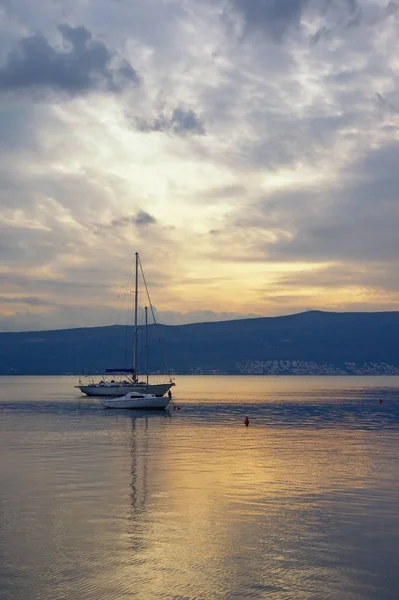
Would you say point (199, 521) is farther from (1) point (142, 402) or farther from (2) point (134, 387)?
(2) point (134, 387)

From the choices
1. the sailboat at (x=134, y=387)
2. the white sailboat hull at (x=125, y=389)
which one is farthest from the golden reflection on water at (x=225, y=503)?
the white sailboat hull at (x=125, y=389)

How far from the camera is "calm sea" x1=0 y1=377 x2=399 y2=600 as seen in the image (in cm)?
2138

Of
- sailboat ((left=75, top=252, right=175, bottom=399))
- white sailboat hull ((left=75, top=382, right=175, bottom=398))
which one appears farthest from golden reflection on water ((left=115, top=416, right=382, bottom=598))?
white sailboat hull ((left=75, top=382, right=175, bottom=398))

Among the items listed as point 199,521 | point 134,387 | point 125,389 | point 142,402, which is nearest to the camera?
point 199,521

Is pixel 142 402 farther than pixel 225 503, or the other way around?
pixel 142 402

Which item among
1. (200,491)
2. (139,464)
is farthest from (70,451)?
(200,491)

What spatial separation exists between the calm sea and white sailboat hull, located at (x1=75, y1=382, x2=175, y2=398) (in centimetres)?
7039

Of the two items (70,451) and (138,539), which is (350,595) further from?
(70,451)

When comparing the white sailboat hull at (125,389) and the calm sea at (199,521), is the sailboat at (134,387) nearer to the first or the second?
the white sailboat hull at (125,389)

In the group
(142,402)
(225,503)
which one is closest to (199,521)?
(225,503)

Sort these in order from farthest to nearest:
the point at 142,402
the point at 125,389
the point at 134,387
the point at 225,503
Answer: the point at 125,389 < the point at 134,387 < the point at 142,402 < the point at 225,503

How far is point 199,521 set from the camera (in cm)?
2975

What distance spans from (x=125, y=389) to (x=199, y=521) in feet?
381

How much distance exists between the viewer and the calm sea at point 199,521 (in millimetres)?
21375
